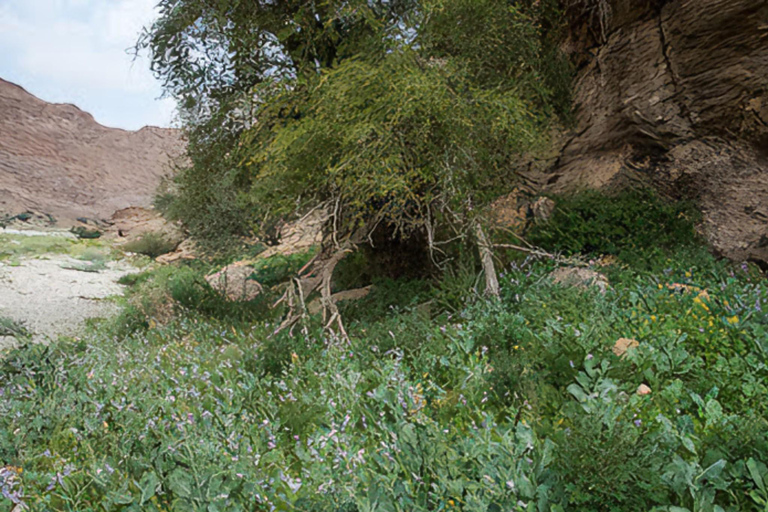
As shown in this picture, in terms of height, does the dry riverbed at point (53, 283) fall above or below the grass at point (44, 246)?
below

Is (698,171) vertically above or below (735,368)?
above

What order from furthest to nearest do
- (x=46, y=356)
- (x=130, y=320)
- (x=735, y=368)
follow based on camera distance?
(x=130, y=320) < (x=46, y=356) < (x=735, y=368)

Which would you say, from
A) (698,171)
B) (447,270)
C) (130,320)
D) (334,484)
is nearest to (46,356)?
(130,320)

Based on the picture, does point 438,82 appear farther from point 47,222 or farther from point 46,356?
point 47,222

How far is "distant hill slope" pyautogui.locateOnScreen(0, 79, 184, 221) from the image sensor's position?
607 cm

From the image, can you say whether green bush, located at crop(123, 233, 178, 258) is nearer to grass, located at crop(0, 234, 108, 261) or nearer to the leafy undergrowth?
grass, located at crop(0, 234, 108, 261)

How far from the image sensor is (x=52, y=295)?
21.3 ft

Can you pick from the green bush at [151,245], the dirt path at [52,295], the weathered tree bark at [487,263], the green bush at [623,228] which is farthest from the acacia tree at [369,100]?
the green bush at [151,245]

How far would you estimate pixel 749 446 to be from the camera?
68.5 inches

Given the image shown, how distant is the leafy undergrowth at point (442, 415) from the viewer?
172 cm

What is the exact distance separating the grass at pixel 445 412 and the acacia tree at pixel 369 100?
1.20m

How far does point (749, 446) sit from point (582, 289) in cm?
270

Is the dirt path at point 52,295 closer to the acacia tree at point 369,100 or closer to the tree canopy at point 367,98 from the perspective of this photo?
the tree canopy at point 367,98

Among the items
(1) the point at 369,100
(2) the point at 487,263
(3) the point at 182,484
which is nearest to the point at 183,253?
(1) the point at 369,100
